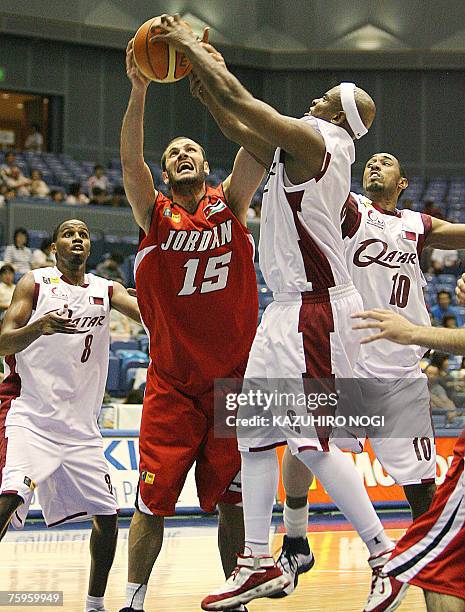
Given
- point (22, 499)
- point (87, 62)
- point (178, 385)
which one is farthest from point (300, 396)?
point (87, 62)

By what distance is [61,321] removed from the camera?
507 cm

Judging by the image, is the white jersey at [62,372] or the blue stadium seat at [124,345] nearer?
the white jersey at [62,372]

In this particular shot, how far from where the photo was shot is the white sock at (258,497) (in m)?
4.34

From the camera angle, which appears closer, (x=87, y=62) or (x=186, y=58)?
(x=186, y=58)

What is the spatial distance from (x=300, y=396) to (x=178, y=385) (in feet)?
3.16

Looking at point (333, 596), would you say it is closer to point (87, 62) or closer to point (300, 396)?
point (300, 396)

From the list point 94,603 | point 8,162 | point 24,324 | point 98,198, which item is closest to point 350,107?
point 24,324

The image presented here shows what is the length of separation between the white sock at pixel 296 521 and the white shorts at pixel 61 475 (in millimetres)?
1059

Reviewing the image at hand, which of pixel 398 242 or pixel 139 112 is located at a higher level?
pixel 139 112

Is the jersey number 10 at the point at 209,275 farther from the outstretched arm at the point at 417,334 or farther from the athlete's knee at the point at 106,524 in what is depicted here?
the outstretched arm at the point at 417,334

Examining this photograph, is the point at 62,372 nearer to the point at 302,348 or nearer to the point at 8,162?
the point at 302,348

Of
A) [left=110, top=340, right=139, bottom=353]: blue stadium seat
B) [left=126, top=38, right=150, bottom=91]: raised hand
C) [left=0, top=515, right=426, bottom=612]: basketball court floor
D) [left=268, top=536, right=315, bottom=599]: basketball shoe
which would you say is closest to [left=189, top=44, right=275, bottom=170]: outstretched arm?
[left=126, top=38, right=150, bottom=91]: raised hand

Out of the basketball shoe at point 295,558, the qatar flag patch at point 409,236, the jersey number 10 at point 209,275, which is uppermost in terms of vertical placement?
the qatar flag patch at point 409,236

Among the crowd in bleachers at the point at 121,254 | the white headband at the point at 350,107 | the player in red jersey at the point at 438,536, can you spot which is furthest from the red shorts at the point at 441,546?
the crowd in bleachers at the point at 121,254
